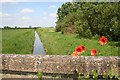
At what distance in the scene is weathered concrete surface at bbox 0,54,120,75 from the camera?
5.00m

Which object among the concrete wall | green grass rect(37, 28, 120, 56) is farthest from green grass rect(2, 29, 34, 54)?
the concrete wall

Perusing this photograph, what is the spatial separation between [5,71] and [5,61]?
0.60ft

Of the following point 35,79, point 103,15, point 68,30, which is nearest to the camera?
point 35,79

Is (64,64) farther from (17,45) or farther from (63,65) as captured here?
(17,45)

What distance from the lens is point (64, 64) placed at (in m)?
5.05

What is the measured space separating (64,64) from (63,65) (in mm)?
26

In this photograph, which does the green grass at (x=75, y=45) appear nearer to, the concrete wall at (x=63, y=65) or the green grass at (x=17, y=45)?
the green grass at (x=17, y=45)

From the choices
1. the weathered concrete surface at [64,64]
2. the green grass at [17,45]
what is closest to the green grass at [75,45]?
the green grass at [17,45]

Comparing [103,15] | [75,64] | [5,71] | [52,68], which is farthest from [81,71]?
[103,15]

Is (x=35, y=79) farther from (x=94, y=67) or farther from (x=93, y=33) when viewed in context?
(x=93, y=33)

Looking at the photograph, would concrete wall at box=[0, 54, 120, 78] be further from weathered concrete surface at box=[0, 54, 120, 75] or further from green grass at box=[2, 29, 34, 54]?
green grass at box=[2, 29, 34, 54]

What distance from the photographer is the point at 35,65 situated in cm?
507

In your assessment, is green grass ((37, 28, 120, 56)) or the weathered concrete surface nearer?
the weathered concrete surface

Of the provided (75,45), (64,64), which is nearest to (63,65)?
(64,64)
